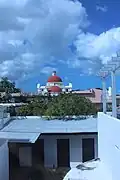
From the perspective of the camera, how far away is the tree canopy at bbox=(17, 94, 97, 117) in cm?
2546

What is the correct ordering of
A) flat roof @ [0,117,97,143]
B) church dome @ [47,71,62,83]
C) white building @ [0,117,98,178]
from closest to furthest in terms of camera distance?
flat roof @ [0,117,97,143] → white building @ [0,117,98,178] → church dome @ [47,71,62,83]

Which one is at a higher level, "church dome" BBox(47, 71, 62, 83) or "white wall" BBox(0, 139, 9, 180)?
"church dome" BBox(47, 71, 62, 83)

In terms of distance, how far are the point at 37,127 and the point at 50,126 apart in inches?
39.6

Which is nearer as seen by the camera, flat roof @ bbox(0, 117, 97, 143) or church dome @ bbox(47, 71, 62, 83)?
flat roof @ bbox(0, 117, 97, 143)

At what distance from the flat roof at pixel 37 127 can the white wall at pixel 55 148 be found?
0.70m

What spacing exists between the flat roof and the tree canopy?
49.4 inches

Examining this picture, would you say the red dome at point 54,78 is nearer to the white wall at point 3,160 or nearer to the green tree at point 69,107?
the green tree at point 69,107

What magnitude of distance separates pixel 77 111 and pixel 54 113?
6.50 feet

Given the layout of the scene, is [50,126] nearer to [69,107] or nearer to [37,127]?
[37,127]

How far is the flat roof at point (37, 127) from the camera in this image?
19156 millimetres

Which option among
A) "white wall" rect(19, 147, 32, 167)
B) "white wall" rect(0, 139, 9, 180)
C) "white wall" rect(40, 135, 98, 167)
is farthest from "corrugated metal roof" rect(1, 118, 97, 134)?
"white wall" rect(0, 139, 9, 180)

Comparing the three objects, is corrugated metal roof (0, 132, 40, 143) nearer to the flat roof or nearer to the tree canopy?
the flat roof

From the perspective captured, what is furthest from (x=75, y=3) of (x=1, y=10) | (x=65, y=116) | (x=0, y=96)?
(x=0, y=96)

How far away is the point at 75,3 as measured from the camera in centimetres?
1723
